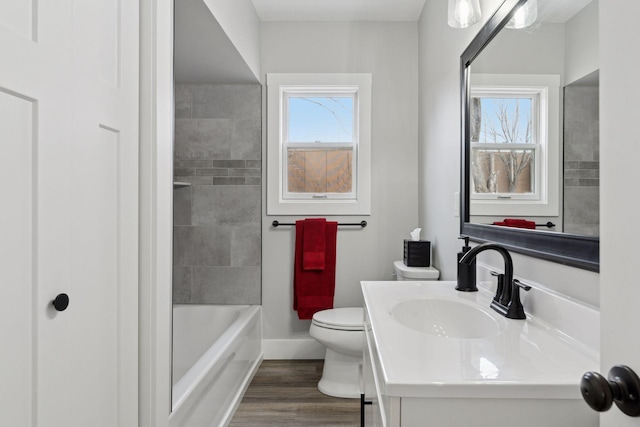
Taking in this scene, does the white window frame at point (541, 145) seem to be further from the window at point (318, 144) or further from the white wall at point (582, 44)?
the window at point (318, 144)

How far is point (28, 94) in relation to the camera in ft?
2.40

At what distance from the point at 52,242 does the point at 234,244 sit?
6.60ft

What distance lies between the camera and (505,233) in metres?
Result: 1.40

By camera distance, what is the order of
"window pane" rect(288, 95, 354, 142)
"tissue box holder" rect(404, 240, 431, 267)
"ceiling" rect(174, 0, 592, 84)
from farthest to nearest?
1. "window pane" rect(288, 95, 354, 142)
2. "tissue box holder" rect(404, 240, 431, 267)
3. "ceiling" rect(174, 0, 592, 84)

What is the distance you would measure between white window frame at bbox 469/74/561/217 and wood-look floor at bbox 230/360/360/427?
4.68 feet

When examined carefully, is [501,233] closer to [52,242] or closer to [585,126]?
[585,126]

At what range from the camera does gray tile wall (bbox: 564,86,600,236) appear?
0.93 m

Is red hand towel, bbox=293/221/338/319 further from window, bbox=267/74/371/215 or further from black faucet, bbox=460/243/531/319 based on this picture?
black faucet, bbox=460/243/531/319

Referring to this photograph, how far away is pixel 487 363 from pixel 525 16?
114 centimetres

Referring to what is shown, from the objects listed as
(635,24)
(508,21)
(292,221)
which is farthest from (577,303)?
(292,221)

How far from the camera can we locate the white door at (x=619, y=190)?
0.44 metres

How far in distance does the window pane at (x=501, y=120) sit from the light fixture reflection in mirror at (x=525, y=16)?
0.25m

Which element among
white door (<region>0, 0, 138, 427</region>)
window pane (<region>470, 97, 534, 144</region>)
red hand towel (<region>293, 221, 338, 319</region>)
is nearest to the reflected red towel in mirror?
window pane (<region>470, 97, 534, 144</region>)

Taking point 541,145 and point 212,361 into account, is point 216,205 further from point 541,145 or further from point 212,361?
point 541,145
